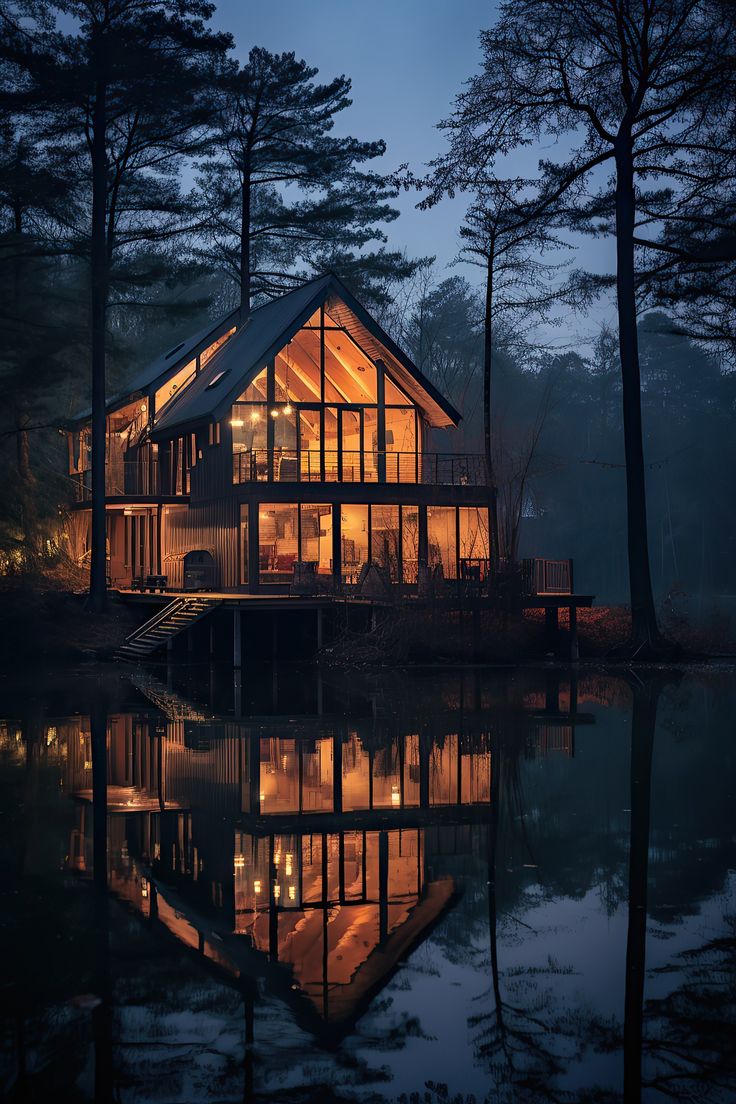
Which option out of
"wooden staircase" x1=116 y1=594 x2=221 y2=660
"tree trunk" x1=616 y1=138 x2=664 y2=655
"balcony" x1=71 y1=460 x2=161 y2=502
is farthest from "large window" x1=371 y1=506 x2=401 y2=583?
"balcony" x1=71 y1=460 x2=161 y2=502

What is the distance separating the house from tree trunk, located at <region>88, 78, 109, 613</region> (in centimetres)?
278

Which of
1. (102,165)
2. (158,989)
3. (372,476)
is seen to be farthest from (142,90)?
(158,989)

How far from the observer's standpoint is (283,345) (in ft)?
110

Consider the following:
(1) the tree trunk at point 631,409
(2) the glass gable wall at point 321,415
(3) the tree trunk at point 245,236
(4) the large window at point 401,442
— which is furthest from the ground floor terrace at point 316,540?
(3) the tree trunk at point 245,236

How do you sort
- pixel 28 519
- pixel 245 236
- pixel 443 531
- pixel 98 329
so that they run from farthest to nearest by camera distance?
pixel 245 236
pixel 28 519
pixel 443 531
pixel 98 329

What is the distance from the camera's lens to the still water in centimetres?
549

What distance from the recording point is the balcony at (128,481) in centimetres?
4112

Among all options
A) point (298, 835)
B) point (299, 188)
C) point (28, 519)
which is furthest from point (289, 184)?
point (298, 835)

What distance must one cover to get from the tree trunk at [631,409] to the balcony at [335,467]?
6.98 meters

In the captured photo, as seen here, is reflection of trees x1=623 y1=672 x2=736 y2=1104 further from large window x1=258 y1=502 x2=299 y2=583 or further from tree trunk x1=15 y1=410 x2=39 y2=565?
tree trunk x1=15 y1=410 x2=39 y2=565

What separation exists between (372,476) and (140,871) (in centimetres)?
2703

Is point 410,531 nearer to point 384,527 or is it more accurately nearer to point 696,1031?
point 384,527

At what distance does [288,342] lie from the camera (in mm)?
33469

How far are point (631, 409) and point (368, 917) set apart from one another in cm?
2158
